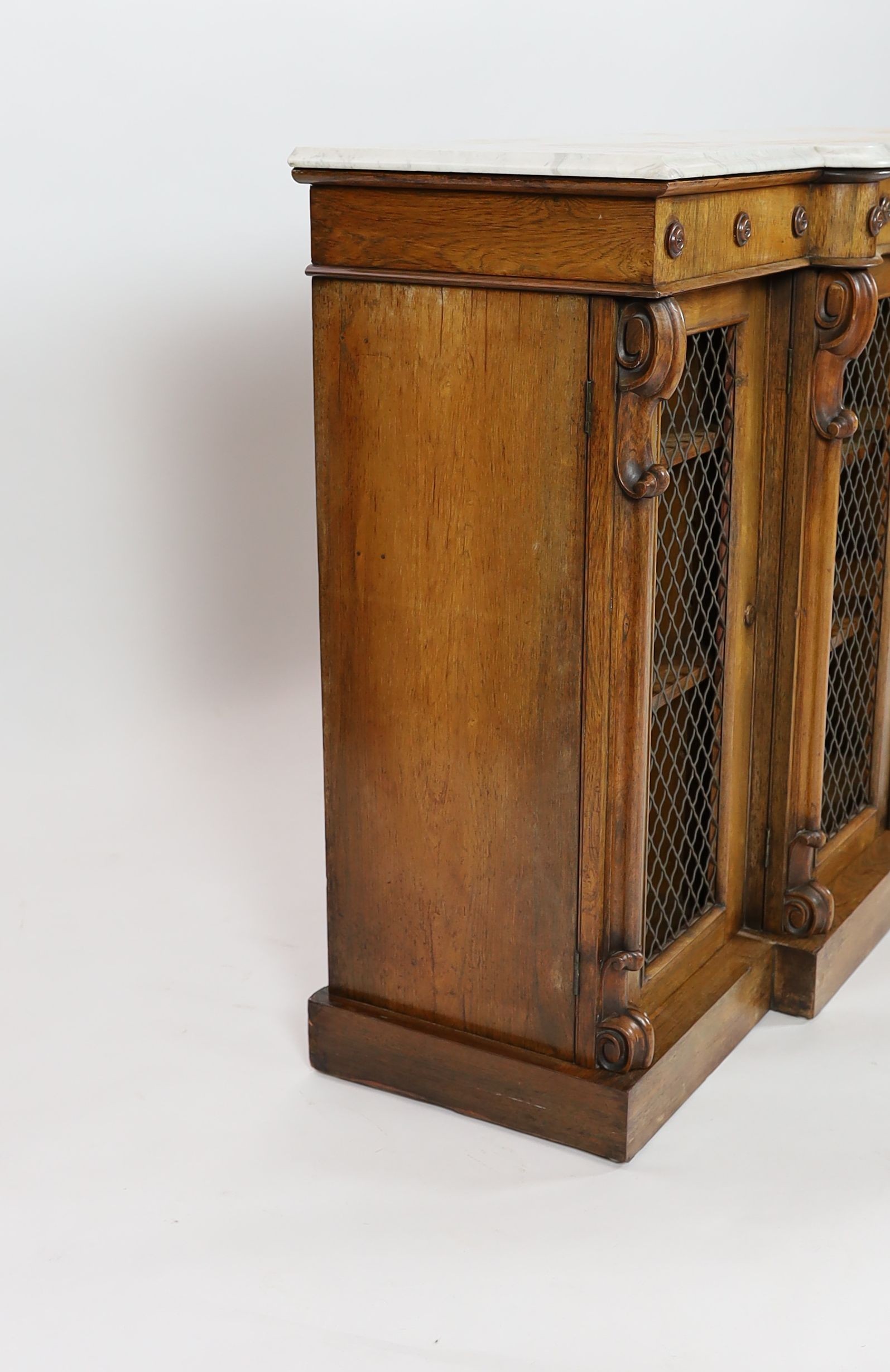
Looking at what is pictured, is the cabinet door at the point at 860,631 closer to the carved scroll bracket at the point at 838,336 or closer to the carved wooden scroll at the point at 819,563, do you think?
the carved wooden scroll at the point at 819,563

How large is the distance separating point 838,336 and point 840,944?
1.06m

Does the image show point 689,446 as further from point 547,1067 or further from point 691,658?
point 547,1067

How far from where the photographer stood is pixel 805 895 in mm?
2898

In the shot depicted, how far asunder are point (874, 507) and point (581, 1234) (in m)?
1.52

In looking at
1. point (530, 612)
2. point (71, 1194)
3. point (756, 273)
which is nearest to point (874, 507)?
point (756, 273)

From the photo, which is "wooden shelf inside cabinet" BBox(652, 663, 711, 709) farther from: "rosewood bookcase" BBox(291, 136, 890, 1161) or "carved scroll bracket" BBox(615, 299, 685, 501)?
"carved scroll bracket" BBox(615, 299, 685, 501)

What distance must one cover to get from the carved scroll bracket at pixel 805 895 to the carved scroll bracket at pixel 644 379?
0.90 meters

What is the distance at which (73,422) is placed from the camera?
4.21 metres

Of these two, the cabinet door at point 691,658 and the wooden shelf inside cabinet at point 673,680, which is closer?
the cabinet door at point 691,658

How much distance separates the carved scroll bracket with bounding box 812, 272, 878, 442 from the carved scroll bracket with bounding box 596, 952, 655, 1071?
930 millimetres

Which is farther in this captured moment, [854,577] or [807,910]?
[854,577]

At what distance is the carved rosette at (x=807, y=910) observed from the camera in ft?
9.50

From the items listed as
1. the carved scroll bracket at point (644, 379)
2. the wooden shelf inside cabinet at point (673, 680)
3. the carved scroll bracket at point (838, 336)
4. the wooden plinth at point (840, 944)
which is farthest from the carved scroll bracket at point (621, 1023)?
the carved scroll bracket at point (838, 336)

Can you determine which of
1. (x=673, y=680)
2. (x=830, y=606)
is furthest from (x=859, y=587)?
(x=673, y=680)
